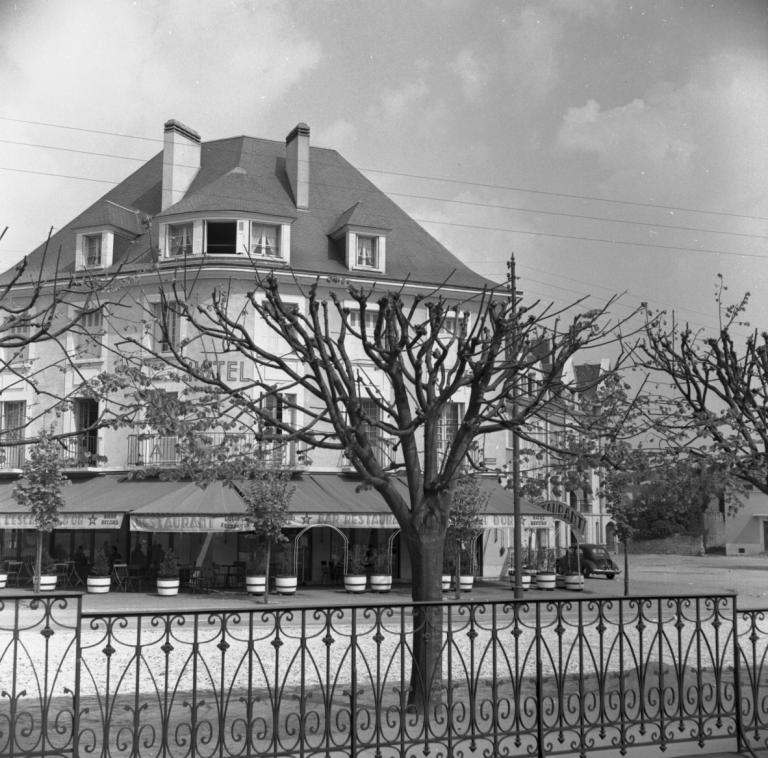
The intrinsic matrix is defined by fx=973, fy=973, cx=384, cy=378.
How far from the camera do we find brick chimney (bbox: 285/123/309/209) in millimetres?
35219

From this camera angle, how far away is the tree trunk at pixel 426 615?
26.7 ft

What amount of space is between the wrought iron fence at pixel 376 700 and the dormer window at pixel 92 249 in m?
20.9

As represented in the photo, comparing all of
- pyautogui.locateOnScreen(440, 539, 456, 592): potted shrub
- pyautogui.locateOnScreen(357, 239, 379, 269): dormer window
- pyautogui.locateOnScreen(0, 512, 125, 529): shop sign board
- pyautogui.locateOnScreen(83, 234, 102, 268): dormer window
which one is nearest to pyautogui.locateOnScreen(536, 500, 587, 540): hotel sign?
pyautogui.locateOnScreen(440, 539, 456, 592): potted shrub

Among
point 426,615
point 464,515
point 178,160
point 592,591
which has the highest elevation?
point 178,160

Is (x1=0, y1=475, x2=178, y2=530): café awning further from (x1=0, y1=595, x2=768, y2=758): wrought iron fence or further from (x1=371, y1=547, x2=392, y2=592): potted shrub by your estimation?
(x1=0, y1=595, x2=768, y2=758): wrought iron fence

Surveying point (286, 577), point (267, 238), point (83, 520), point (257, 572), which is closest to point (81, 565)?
point (83, 520)

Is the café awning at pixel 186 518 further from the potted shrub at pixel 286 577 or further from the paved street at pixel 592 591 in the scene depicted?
the paved street at pixel 592 591

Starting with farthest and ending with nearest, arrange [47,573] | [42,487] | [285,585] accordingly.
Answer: [47,573] < [285,585] < [42,487]

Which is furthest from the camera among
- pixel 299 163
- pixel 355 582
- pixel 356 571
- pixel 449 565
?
pixel 299 163

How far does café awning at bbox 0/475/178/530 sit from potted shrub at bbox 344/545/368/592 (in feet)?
20.1

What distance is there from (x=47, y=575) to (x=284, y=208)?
1454 cm

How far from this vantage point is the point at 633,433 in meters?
13.8

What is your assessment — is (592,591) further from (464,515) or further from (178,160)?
(178,160)

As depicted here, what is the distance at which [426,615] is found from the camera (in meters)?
8.20
